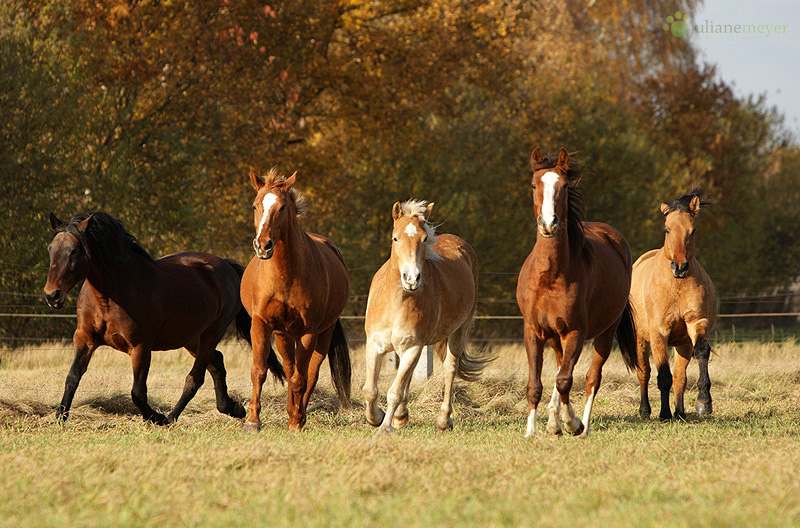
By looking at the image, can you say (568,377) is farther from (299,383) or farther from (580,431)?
(299,383)

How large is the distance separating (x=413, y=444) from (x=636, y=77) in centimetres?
3042

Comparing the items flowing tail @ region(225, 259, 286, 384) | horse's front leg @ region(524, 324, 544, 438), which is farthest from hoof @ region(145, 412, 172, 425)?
horse's front leg @ region(524, 324, 544, 438)

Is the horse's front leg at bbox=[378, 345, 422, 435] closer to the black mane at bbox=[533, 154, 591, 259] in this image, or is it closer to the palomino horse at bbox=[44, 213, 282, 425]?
the black mane at bbox=[533, 154, 591, 259]

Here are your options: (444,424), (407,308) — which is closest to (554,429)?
(444,424)

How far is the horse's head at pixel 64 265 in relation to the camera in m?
7.70

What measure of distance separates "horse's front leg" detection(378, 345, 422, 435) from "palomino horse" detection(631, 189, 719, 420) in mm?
3110

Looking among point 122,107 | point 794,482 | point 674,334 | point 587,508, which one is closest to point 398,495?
point 587,508

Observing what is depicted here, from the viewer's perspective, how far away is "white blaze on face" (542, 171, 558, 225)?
709cm

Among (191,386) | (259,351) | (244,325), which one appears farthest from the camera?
(244,325)

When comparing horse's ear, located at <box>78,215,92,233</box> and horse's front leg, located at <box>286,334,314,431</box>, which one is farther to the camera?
horse's ear, located at <box>78,215,92,233</box>

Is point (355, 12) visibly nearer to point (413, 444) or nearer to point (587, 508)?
point (413, 444)

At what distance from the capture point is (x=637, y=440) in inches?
274

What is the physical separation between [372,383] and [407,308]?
0.68 meters

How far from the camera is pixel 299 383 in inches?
308
